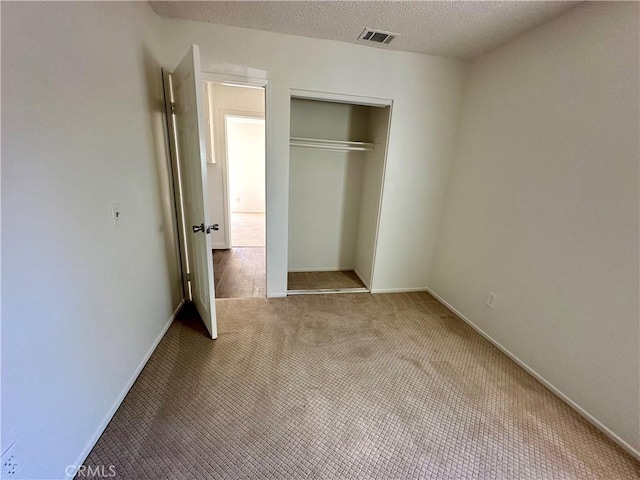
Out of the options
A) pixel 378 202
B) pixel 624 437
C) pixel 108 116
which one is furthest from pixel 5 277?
pixel 624 437

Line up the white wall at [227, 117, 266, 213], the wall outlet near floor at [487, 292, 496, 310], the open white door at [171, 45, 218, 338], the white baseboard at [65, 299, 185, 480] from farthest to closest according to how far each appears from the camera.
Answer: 1. the white wall at [227, 117, 266, 213]
2. the wall outlet near floor at [487, 292, 496, 310]
3. the open white door at [171, 45, 218, 338]
4. the white baseboard at [65, 299, 185, 480]

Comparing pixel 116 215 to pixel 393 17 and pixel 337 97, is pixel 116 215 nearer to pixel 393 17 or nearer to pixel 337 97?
pixel 337 97

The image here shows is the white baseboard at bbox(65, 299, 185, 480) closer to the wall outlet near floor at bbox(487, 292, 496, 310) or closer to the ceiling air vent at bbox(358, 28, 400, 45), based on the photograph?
the wall outlet near floor at bbox(487, 292, 496, 310)

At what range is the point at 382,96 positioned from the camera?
248 centimetres

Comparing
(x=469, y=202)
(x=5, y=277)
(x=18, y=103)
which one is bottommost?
(x=5, y=277)

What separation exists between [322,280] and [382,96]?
2083 millimetres

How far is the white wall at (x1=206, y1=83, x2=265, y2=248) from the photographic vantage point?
3670mm

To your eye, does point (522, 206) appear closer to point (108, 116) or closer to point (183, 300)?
point (108, 116)

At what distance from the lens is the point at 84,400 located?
123 cm

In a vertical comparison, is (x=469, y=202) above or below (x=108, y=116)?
below

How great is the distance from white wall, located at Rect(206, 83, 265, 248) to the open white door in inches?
58.7

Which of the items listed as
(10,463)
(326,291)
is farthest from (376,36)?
(10,463)

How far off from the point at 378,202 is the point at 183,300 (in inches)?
85.9

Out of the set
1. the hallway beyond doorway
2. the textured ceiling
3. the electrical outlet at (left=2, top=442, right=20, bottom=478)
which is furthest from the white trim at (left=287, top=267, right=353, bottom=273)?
the electrical outlet at (left=2, top=442, right=20, bottom=478)
